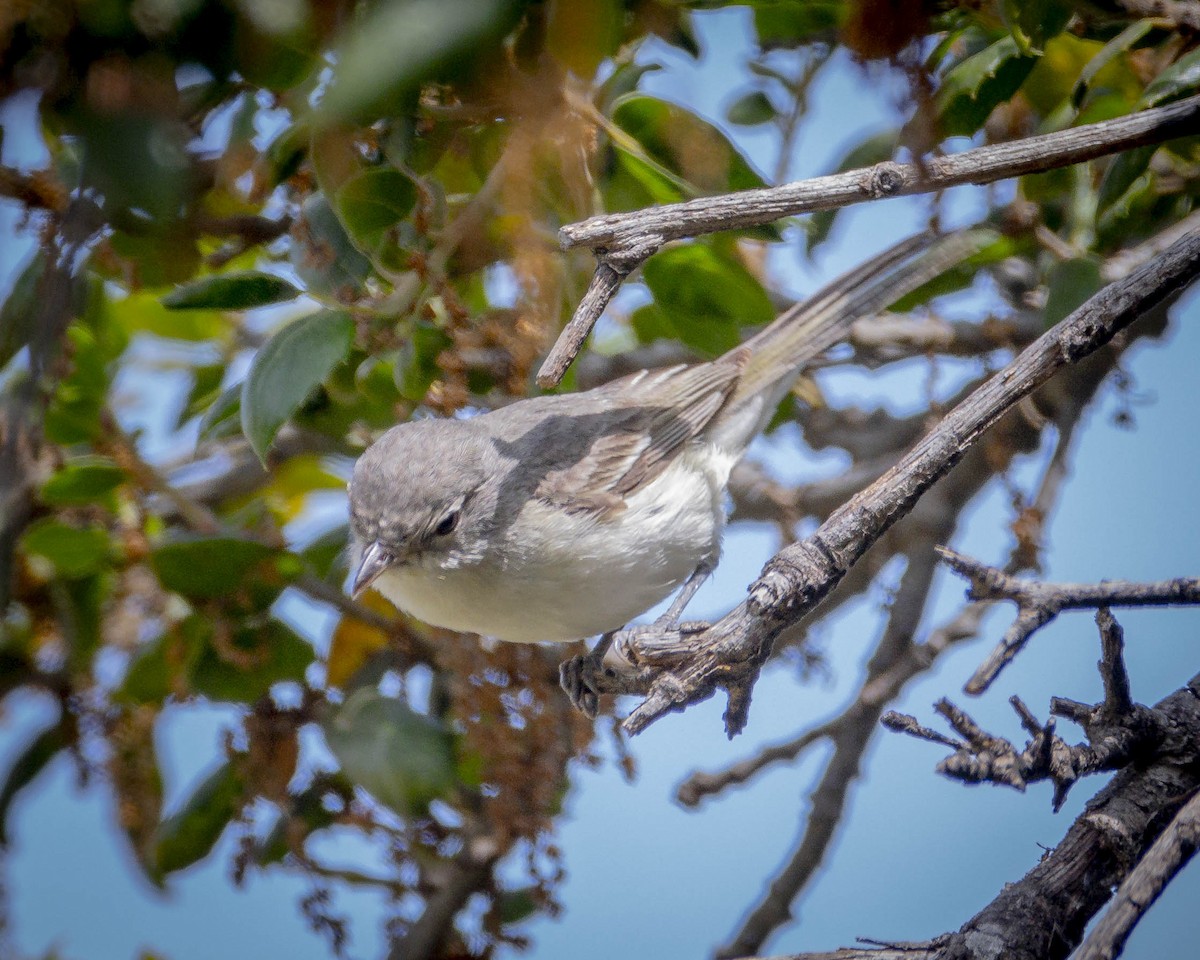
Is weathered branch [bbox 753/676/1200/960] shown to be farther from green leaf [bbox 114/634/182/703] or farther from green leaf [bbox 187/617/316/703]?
green leaf [bbox 114/634/182/703]

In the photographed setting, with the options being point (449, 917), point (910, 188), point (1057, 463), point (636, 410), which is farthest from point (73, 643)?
point (1057, 463)

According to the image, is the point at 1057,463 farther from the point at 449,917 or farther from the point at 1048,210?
the point at 449,917

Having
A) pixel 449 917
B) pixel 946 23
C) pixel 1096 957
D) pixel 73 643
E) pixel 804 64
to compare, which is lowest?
pixel 1096 957

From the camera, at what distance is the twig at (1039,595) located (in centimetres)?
182

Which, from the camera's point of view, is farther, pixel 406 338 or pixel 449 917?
pixel 449 917

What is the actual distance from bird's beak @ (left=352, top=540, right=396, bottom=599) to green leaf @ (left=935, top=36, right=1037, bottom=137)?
5.32ft

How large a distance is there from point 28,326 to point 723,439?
1906 millimetres

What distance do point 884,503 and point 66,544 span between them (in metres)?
2.35

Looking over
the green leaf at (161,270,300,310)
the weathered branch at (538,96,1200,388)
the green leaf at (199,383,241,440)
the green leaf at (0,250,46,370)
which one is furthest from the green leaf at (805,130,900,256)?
the green leaf at (0,250,46,370)

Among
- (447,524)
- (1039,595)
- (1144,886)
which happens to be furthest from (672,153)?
(1144,886)

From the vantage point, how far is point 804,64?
3.11 metres

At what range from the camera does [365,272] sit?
2.46m

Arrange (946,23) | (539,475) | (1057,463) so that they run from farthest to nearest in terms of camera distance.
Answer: (1057,463)
(539,475)
(946,23)

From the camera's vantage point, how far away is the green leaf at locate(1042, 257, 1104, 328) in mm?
2404
